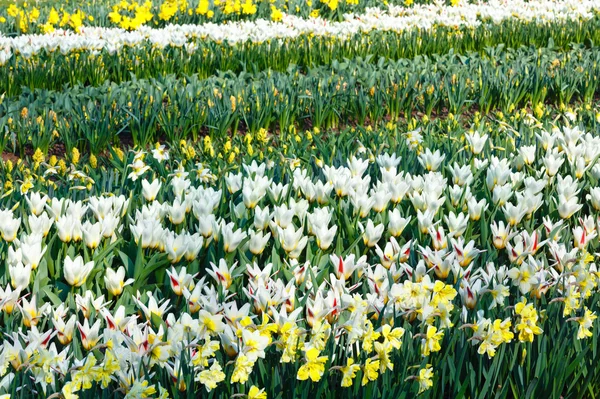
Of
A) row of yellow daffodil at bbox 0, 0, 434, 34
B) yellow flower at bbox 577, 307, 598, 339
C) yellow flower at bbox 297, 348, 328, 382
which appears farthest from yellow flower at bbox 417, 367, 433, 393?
row of yellow daffodil at bbox 0, 0, 434, 34

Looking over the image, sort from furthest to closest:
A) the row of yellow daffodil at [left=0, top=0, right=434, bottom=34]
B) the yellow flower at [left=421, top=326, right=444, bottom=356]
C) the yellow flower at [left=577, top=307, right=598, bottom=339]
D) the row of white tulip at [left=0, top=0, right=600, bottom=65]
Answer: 1. the row of yellow daffodil at [left=0, top=0, right=434, bottom=34]
2. the row of white tulip at [left=0, top=0, right=600, bottom=65]
3. the yellow flower at [left=577, top=307, right=598, bottom=339]
4. the yellow flower at [left=421, top=326, right=444, bottom=356]

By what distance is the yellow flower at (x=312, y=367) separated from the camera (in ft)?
5.42

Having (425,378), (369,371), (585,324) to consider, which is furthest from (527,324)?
(369,371)

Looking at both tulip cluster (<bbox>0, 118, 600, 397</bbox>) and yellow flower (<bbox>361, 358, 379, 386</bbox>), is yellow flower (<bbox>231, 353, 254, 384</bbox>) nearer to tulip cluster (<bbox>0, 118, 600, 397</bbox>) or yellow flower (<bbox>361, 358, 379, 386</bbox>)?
tulip cluster (<bbox>0, 118, 600, 397</bbox>)

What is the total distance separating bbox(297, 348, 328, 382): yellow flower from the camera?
1652 mm

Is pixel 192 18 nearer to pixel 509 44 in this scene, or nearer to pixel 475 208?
pixel 509 44

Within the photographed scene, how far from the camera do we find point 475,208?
2688mm

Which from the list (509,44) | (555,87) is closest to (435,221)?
(555,87)

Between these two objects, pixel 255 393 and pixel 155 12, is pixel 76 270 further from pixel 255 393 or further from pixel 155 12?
pixel 155 12

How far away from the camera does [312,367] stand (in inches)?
65.9

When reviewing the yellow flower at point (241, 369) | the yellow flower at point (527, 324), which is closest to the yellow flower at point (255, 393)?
the yellow flower at point (241, 369)

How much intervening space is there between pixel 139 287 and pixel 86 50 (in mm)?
5590

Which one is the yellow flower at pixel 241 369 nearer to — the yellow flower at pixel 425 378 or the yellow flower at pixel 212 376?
the yellow flower at pixel 212 376

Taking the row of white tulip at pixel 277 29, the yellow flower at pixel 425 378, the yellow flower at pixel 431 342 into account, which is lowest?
the yellow flower at pixel 425 378
